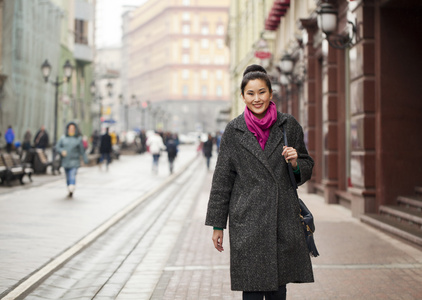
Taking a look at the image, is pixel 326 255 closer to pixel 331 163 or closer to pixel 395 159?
pixel 395 159

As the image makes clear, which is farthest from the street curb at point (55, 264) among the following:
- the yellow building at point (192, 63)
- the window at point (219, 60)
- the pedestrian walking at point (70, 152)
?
the window at point (219, 60)

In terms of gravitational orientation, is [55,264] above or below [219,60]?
below

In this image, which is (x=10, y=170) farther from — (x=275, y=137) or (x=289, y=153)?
(x=289, y=153)

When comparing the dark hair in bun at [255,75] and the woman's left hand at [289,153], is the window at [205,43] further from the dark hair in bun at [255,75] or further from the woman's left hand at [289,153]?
the woman's left hand at [289,153]

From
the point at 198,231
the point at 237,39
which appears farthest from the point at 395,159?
the point at 237,39

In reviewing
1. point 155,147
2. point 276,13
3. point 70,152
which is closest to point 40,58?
point 155,147

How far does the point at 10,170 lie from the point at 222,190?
1567 cm

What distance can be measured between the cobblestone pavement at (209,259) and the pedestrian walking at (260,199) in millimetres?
2174

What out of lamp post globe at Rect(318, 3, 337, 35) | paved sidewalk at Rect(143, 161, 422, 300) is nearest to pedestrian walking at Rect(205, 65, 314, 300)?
paved sidewalk at Rect(143, 161, 422, 300)

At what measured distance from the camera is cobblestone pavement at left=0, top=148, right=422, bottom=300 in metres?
6.50

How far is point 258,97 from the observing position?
4.21m

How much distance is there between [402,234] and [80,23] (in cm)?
5131

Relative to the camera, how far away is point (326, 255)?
842cm

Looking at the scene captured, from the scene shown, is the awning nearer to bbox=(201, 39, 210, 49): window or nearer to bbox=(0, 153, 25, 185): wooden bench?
bbox=(0, 153, 25, 185): wooden bench
